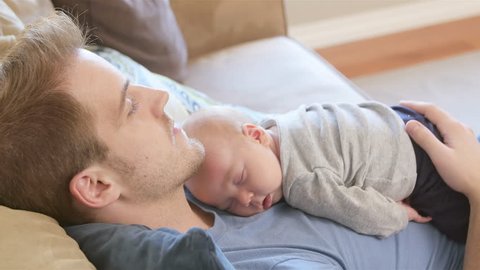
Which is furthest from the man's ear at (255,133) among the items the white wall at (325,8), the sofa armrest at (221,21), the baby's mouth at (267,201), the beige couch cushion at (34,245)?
the white wall at (325,8)

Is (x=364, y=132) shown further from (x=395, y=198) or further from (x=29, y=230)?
(x=29, y=230)

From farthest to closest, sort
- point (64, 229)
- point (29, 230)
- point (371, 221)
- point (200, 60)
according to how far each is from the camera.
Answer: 1. point (200, 60)
2. point (371, 221)
3. point (64, 229)
4. point (29, 230)

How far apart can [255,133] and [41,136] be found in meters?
0.48

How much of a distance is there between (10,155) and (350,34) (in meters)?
2.61

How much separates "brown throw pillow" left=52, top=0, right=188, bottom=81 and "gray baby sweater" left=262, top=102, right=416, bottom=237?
26.2 inches

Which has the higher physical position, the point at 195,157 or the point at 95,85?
the point at 95,85

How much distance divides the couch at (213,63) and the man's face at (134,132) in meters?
0.17

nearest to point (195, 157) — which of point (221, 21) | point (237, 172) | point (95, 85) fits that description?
point (237, 172)

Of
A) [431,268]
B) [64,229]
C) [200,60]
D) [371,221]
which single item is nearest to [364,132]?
[371,221]

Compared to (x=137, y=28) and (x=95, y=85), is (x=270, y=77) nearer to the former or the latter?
(x=137, y=28)

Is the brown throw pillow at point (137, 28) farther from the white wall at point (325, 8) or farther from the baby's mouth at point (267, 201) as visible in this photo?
the white wall at point (325, 8)

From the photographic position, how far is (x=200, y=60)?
2.14m

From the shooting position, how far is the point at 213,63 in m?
2.09

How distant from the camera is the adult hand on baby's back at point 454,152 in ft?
3.83
